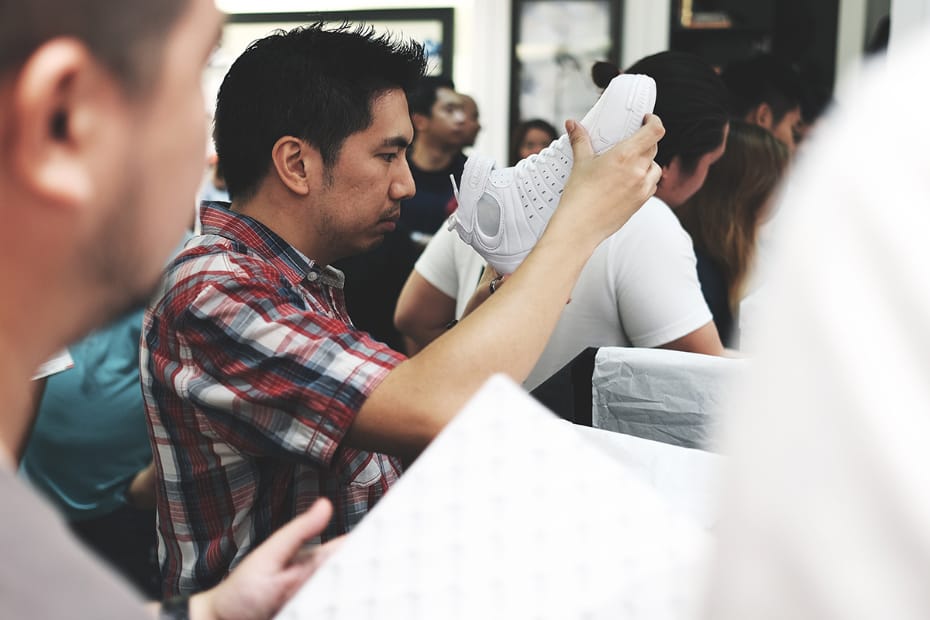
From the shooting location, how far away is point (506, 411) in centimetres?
64

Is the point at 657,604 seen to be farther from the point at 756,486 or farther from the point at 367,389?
the point at 367,389

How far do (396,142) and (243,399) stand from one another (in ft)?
1.68

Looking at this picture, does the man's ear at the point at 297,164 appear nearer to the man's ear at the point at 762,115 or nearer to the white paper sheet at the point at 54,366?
the white paper sheet at the point at 54,366

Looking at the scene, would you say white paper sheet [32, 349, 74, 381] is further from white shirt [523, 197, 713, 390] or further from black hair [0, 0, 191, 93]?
black hair [0, 0, 191, 93]

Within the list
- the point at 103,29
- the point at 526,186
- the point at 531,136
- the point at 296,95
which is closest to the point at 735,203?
the point at 526,186

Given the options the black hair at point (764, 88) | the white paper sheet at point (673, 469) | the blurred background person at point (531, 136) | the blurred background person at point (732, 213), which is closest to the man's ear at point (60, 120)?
the white paper sheet at point (673, 469)

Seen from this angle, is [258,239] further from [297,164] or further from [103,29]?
[103,29]

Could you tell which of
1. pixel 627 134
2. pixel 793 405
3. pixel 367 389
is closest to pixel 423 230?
pixel 627 134

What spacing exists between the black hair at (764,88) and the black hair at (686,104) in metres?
1.21

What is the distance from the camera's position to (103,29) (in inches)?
17.6

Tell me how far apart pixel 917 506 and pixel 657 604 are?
343mm

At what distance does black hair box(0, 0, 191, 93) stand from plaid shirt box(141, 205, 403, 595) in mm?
548

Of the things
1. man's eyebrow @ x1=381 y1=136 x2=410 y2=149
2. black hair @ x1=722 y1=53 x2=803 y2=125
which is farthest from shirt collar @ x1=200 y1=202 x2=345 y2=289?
black hair @ x1=722 y1=53 x2=803 y2=125

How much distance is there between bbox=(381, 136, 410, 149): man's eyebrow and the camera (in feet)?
4.43
